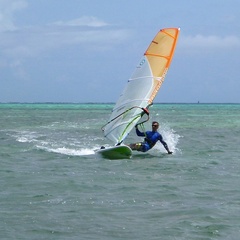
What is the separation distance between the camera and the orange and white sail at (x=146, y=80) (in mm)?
19375

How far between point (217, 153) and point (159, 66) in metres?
3.74

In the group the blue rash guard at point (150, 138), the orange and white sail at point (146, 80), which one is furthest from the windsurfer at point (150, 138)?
the orange and white sail at point (146, 80)

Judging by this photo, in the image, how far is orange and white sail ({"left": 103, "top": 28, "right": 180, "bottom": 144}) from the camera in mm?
19375

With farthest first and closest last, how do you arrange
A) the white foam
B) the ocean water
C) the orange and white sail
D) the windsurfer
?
the white foam
the orange and white sail
the windsurfer
the ocean water

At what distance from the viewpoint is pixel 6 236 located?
9062mm

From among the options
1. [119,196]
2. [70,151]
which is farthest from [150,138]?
[119,196]

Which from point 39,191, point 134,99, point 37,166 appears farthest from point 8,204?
point 134,99

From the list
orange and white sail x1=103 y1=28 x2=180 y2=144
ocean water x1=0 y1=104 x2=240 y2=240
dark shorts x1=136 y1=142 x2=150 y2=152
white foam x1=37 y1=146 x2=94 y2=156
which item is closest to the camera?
ocean water x1=0 y1=104 x2=240 y2=240

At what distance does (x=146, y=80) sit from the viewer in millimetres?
19703

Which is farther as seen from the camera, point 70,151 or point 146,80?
point 70,151

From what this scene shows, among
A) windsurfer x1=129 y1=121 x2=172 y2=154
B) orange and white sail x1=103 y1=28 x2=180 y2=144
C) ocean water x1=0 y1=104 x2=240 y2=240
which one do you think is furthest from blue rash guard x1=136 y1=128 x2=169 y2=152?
orange and white sail x1=103 y1=28 x2=180 y2=144

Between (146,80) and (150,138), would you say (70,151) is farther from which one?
(150,138)

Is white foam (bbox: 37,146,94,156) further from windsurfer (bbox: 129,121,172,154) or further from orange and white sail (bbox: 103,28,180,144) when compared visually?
windsurfer (bbox: 129,121,172,154)

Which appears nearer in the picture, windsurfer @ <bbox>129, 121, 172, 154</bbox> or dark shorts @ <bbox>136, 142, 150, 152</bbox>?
windsurfer @ <bbox>129, 121, 172, 154</bbox>
